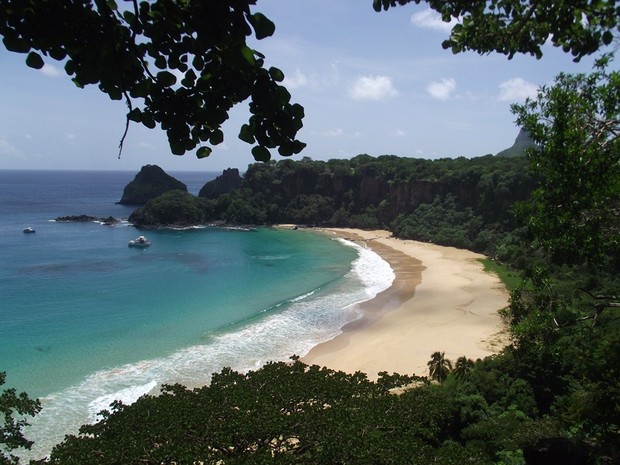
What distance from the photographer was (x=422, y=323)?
1021 inches

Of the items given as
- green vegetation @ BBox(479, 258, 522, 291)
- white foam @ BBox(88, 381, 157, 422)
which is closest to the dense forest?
white foam @ BBox(88, 381, 157, 422)

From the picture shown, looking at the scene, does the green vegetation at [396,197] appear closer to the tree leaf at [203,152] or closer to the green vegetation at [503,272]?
the green vegetation at [503,272]

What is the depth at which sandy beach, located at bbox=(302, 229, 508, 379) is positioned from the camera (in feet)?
68.8

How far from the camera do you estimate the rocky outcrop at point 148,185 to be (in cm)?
9706

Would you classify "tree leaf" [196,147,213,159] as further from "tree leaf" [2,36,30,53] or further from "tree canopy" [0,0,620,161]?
"tree leaf" [2,36,30,53]

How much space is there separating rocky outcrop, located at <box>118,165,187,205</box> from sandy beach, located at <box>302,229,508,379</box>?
6838cm

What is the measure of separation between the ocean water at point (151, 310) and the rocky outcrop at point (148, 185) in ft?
140

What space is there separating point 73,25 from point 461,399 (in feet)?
45.2

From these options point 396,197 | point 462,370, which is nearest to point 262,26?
point 462,370

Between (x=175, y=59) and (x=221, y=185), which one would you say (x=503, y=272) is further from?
(x=221, y=185)

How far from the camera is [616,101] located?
617 centimetres

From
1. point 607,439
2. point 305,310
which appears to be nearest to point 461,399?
A: point 607,439

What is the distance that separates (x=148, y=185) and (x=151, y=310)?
247 ft

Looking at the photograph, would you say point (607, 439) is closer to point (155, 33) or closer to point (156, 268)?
point (155, 33)
